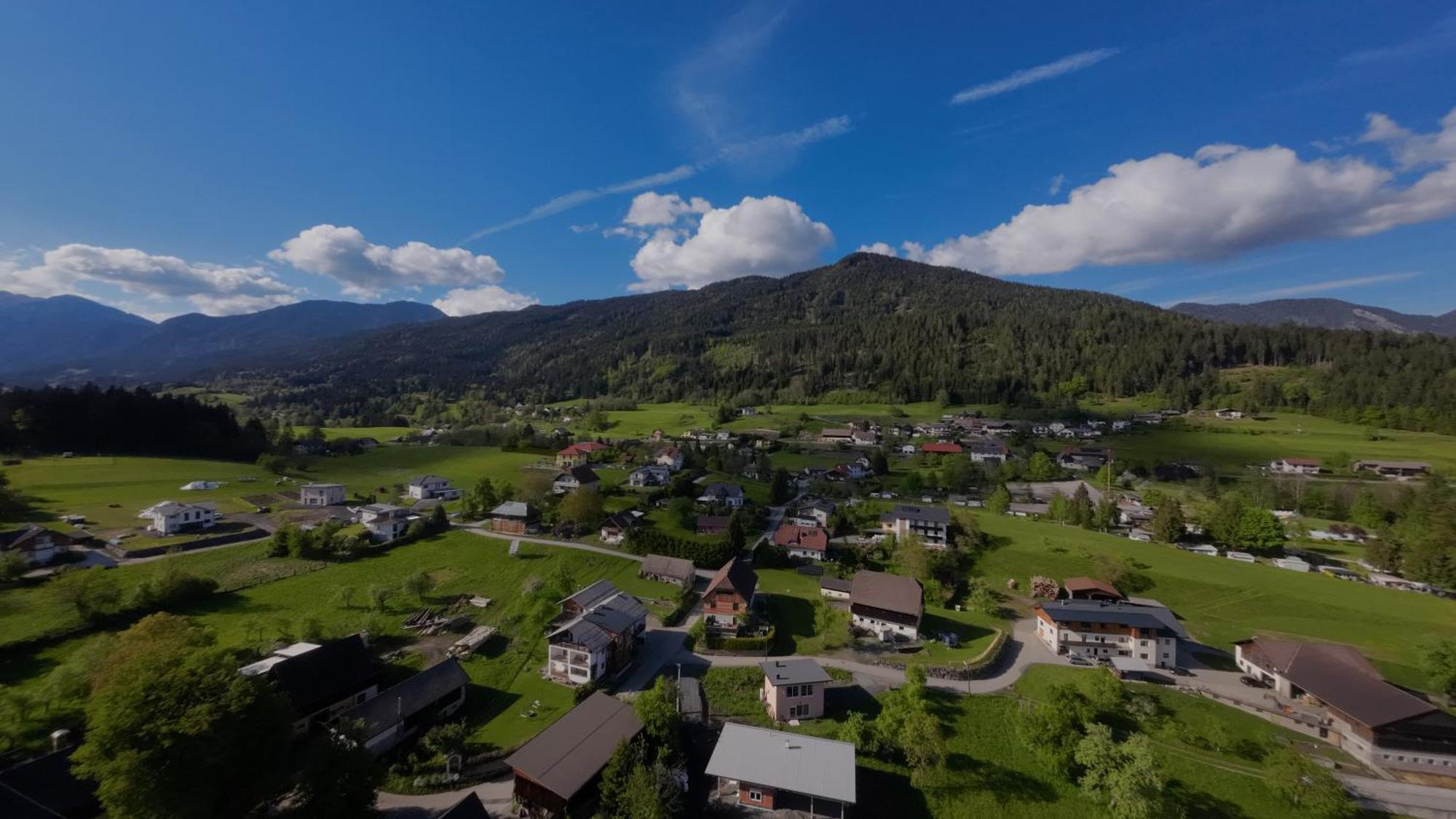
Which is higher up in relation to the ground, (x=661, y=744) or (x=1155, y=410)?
(x=1155, y=410)

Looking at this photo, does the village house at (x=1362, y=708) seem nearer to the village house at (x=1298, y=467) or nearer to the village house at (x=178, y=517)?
the village house at (x=1298, y=467)

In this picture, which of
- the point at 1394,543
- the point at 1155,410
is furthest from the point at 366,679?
the point at 1155,410

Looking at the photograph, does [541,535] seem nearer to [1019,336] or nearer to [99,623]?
[99,623]

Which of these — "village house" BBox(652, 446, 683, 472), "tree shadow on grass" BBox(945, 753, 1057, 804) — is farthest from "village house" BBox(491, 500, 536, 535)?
"tree shadow on grass" BBox(945, 753, 1057, 804)

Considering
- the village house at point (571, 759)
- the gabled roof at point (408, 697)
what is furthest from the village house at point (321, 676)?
the village house at point (571, 759)

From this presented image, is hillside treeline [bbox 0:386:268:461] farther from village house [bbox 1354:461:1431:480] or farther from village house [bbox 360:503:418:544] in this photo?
village house [bbox 1354:461:1431:480]

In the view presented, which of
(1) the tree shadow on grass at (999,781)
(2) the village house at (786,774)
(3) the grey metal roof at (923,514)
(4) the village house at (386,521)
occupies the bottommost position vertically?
(1) the tree shadow on grass at (999,781)
